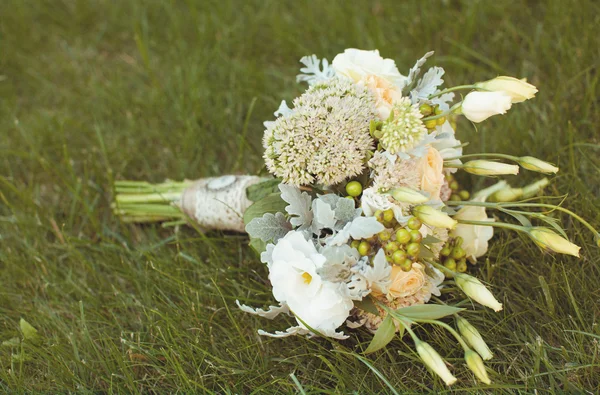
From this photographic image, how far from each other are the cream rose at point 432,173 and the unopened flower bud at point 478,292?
0.16 metres

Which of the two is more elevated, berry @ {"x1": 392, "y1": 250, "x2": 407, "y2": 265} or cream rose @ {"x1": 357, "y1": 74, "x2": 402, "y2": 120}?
cream rose @ {"x1": 357, "y1": 74, "x2": 402, "y2": 120}

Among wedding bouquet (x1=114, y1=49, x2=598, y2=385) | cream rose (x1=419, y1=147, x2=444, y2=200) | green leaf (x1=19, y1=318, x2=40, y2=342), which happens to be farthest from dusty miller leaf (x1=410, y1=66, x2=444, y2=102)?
green leaf (x1=19, y1=318, x2=40, y2=342)

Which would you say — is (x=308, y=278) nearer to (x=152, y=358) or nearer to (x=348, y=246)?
(x=348, y=246)

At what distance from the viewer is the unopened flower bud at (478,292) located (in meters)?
1.00

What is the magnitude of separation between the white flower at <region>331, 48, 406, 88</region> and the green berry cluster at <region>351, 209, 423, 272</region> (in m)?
0.30

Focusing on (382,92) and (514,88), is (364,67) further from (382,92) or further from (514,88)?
(514,88)

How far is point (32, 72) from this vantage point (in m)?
2.20

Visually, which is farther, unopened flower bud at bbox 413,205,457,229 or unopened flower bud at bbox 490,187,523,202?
unopened flower bud at bbox 490,187,523,202

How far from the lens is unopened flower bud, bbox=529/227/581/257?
990mm

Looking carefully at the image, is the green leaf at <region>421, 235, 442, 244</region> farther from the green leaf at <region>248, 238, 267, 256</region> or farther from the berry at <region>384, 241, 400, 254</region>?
the green leaf at <region>248, 238, 267, 256</region>

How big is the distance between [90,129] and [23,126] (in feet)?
0.75

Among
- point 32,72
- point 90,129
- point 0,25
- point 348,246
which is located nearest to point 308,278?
point 348,246

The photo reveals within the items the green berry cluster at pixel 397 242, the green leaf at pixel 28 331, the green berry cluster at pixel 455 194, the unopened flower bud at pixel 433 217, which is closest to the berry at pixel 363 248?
the green berry cluster at pixel 397 242

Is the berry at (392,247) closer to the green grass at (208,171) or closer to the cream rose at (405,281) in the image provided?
the cream rose at (405,281)
